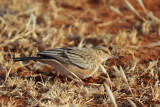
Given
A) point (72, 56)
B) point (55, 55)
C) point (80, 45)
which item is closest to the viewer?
point (55, 55)

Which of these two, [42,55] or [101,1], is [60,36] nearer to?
[42,55]

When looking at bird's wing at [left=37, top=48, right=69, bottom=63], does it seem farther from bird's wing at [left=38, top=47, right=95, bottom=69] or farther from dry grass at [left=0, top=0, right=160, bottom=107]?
dry grass at [left=0, top=0, right=160, bottom=107]

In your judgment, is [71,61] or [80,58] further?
[80,58]

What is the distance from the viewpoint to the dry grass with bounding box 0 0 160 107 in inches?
196

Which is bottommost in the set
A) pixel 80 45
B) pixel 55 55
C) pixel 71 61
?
pixel 71 61

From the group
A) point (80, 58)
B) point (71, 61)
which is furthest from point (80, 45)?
point (71, 61)

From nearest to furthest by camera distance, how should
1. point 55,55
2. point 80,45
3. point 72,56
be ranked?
1. point 55,55
2. point 72,56
3. point 80,45

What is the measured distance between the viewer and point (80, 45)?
7047mm

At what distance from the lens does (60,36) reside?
742cm

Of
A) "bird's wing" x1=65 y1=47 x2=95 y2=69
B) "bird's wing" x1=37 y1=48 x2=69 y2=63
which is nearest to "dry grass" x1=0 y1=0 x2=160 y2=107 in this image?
"bird's wing" x1=65 y1=47 x2=95 y2=69

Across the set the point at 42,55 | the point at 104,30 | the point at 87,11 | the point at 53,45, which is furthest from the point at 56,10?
the point at 42,55

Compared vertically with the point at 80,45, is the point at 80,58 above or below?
below

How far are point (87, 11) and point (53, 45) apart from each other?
3.05 m

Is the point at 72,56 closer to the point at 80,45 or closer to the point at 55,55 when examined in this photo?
A: the point at 55,55
